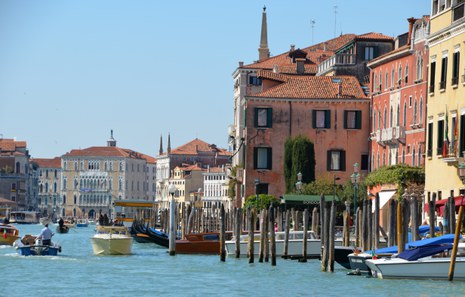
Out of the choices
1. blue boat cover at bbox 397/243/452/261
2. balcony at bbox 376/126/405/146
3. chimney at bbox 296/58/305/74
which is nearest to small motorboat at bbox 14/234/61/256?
balcony at bbox 376/126/405/146

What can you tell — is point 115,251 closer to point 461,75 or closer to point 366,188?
point 366,188

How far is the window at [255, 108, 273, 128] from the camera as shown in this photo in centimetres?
6956

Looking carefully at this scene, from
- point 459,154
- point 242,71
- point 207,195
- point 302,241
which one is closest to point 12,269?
point 302,241

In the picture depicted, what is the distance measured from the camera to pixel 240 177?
73.6 m

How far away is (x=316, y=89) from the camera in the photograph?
69.5 meters

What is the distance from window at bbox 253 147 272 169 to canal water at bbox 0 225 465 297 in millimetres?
20653

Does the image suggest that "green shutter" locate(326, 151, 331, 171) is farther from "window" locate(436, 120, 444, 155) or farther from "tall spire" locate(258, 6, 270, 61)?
"tall spire" locate(258, 6, 270, 61)

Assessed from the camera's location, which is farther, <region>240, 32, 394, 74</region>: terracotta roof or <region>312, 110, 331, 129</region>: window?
<region>240, 32, 394, 74</region>: terracotta roof

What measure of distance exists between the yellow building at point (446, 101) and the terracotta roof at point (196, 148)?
13341 centimetres

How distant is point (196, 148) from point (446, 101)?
136393 mm

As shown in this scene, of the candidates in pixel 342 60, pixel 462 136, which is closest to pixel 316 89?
pixel 342 60

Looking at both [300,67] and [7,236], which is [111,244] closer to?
[7,236]

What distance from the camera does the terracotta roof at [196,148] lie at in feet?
583

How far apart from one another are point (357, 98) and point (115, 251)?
1917cm
